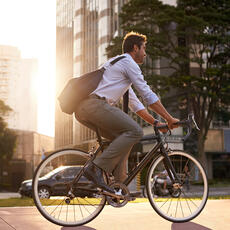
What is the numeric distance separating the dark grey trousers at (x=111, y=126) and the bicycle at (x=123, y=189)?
138 mm

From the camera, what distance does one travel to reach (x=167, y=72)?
3503cm

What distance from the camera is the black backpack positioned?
3.60 metres

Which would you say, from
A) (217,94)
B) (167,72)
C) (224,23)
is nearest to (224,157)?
(167,72)

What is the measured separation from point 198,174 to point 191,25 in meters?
20.0

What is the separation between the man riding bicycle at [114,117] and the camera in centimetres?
363

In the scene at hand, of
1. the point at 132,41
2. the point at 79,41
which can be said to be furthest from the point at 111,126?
the point at 79,41

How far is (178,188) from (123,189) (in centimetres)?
59

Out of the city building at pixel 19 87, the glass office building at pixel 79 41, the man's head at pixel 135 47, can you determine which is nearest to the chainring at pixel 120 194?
the man's head at pixel 135 47

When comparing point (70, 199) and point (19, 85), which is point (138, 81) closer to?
point (70, 199)

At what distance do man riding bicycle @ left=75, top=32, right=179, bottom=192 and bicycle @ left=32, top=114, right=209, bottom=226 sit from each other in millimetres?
93

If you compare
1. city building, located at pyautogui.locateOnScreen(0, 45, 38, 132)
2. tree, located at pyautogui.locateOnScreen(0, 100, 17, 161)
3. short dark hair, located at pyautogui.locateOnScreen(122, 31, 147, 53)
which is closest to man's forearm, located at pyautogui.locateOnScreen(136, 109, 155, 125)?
short dark hair, located at pyautogui.locateOnScreen(122, 31, 147, 53)

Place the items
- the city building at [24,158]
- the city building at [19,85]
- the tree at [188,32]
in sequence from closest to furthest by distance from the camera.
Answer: the tree at [188,32], the city building at [24,158], the city building at [19,85]

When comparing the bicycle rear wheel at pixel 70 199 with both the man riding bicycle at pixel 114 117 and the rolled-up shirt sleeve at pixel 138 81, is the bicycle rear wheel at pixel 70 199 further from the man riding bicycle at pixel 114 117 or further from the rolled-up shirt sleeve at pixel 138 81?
the rolled-up shirt sleeve at pixel 138 81

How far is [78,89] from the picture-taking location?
359 cm
